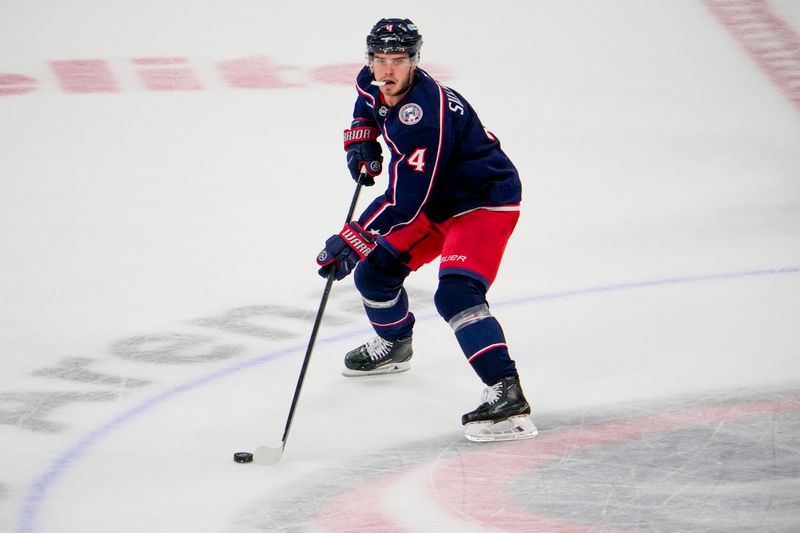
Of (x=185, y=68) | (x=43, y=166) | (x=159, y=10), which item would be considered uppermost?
(x=159, y=10)

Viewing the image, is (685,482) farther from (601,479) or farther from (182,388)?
(182,388)

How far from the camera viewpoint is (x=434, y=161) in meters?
3.86

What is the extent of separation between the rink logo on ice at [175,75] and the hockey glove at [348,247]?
360 cm

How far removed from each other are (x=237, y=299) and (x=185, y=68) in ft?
9.14

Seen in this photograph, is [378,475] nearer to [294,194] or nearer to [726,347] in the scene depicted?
[726,347]

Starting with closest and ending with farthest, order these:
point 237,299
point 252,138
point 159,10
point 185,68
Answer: point 237,299, point 252,138, point 185,68, point 159,10

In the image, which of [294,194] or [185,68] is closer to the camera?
[294,194]

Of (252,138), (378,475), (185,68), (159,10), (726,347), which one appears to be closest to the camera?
(378,475)

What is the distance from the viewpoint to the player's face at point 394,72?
3.88 metres

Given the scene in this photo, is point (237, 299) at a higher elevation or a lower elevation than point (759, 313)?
higher

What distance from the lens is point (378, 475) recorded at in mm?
3719

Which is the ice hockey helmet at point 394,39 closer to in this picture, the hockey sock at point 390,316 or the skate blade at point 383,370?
the hockey sock at point 390,316

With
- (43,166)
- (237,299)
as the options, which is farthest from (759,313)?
(43,166)

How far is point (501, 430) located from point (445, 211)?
0.73m
